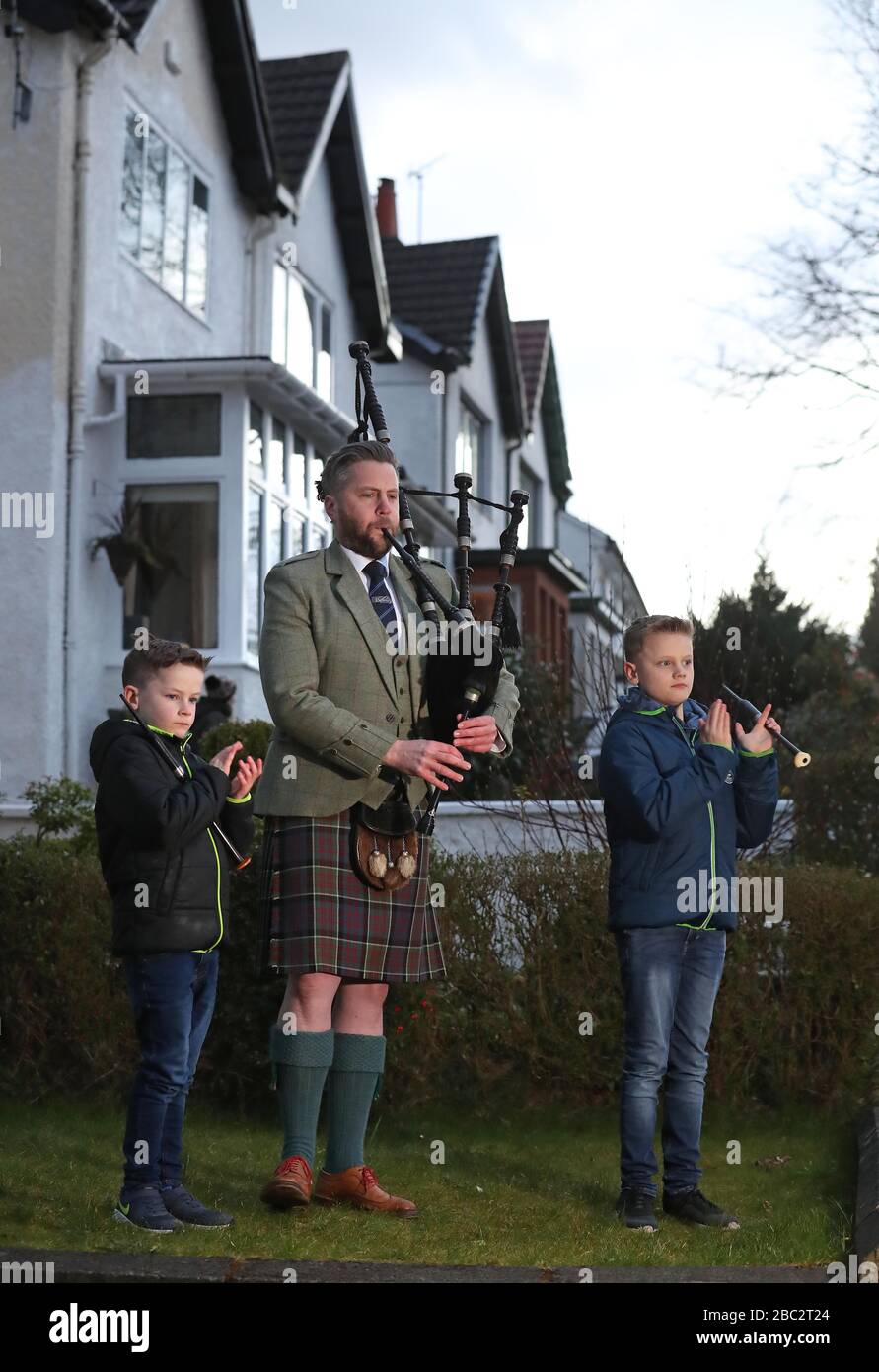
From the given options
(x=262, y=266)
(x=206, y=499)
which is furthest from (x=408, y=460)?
(x=206, y=499)

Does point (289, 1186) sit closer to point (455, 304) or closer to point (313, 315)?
point (313, 315)

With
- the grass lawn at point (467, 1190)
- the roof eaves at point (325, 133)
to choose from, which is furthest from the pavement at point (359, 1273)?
the roof eaves at point (325, 133)

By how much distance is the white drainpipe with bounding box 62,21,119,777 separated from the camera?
16391 mm

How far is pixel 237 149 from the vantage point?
20.7m

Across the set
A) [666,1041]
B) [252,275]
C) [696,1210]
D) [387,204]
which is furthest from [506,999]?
[387,204]

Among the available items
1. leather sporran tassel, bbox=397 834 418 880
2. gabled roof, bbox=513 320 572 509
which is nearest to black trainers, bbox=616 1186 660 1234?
leather sporran tassel, bbox=397 834 418 880

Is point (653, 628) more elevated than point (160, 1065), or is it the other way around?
point (653, 628)

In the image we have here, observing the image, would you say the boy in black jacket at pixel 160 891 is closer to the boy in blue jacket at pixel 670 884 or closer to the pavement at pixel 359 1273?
the pavement at pixel 359 1273

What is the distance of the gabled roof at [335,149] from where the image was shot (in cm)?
2233

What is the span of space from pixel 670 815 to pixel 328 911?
116 cm

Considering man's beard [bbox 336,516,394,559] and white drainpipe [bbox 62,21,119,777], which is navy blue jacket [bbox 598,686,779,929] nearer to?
man's beard [bbox 336,516,394,559]

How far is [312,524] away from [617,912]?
1512 cm

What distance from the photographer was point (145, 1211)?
540 cm
